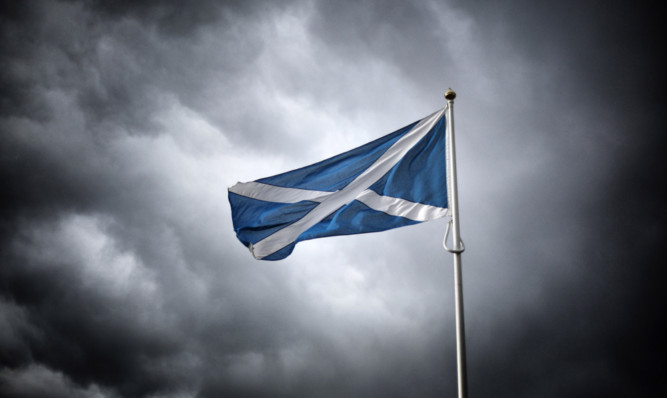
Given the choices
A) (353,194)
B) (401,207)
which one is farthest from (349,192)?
(401,207)

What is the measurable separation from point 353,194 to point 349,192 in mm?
165

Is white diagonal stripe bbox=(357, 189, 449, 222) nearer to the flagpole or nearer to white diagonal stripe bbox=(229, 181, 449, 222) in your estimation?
white diagonal stripe bbox=(229, 181, 449, 222)

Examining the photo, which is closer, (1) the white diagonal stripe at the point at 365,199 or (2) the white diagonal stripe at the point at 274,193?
(1) the white diagonal stripe at the point at 365,199

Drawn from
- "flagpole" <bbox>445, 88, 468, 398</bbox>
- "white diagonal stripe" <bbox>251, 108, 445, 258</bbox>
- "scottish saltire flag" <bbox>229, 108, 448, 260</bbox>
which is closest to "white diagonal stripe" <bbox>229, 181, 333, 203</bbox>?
"scottish saltire flag" <bbox>229, 108, 448, 260</bbox>

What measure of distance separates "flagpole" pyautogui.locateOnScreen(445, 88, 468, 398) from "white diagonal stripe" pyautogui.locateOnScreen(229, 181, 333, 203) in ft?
12.9

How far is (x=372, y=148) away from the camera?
13.6 metres

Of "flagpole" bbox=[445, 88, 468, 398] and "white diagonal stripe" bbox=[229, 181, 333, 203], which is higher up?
"white diagonal stripe" bbox=[229, 181, 333, 203]

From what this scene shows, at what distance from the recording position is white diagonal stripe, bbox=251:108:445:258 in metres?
13.2

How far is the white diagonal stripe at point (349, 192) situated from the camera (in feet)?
43.2

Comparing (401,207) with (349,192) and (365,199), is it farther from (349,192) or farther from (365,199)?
(349,192)

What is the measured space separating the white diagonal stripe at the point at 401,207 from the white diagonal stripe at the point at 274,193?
1.36 metres

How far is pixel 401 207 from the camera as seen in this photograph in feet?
41.0

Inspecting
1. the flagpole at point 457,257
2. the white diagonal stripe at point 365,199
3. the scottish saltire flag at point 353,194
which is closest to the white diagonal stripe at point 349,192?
the scottish saltire flag at point 353,194

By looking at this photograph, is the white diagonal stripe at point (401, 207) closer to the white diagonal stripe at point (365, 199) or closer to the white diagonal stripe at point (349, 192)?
the white diagonal stripe at point (365, 199)
